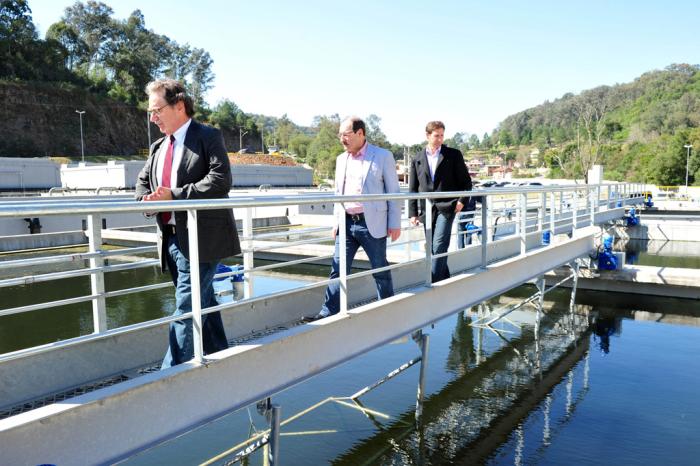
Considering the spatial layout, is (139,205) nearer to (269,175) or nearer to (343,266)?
(343,266)

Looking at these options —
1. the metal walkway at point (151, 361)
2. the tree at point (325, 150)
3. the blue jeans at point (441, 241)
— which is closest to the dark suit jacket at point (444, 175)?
the blue jeans at point (441, 241)

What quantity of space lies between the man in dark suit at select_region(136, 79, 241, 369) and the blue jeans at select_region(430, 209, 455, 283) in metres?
3.09

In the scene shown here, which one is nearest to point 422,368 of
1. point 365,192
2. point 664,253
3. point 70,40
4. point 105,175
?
point 365,192

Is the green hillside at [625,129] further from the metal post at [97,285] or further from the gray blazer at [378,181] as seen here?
the metal post at [97,285]

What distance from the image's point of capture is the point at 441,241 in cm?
601

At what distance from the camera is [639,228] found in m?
23.6

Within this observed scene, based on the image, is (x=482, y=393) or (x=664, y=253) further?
(x=664, y=253)

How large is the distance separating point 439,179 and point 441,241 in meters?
0.67

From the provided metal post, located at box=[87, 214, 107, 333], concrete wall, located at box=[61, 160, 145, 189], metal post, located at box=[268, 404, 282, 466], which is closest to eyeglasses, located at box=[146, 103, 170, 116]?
metal post, located at box=[87, 214, 107, 333]

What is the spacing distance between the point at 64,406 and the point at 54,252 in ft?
55.5

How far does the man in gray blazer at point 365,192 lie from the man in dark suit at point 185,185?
149 centimetres

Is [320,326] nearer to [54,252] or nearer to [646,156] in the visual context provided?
[54,252]

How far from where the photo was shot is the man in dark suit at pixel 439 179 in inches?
235

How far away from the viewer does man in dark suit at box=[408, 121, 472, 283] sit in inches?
235
